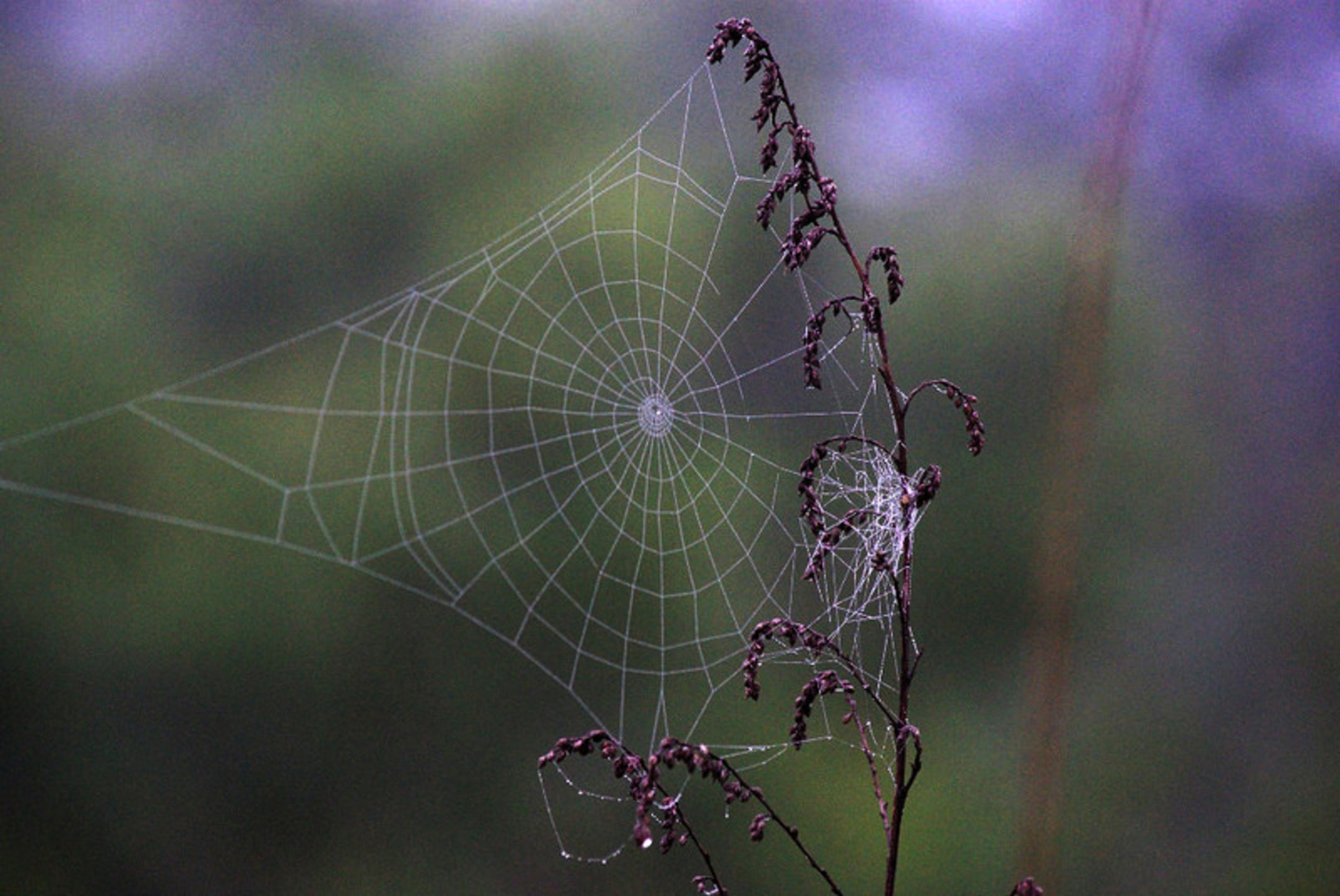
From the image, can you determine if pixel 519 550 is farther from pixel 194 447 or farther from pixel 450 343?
pixel 194 447

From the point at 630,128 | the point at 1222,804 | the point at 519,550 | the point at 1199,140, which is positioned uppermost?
the point at 1199,140

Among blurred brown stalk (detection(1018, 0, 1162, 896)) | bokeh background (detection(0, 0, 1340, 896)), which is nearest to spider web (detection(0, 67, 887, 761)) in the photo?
bokeh background (detection(0, 0, 1340, 896))

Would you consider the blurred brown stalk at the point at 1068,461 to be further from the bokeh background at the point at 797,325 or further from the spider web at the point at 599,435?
the spider web at the point at 599,435

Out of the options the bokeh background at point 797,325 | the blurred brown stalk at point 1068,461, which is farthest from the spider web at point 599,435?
the blurred brown stalk at point 1068,461

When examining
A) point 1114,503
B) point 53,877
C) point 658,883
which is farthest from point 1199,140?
point 53,877

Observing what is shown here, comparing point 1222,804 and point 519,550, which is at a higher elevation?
point 519,550

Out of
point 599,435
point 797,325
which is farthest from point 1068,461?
point 599,435
